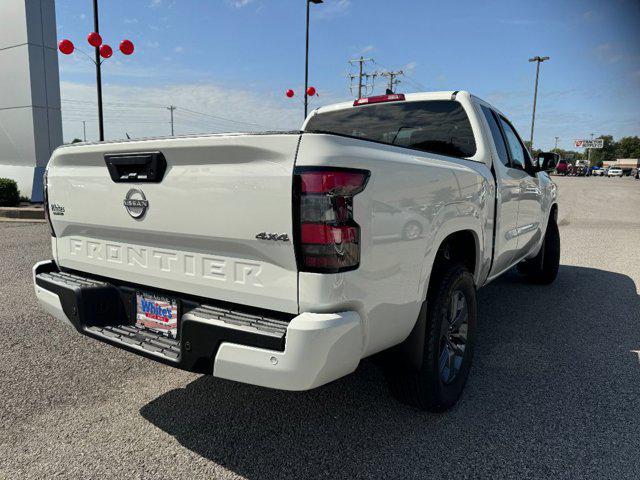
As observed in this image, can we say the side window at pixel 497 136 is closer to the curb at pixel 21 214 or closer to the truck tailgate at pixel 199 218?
the truck tailgate at pixel 199 218

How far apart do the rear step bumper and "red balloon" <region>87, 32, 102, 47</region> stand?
472 inches

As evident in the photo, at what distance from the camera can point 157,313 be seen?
8.05 ft

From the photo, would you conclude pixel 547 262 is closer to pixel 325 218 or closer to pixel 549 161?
pixel 549 161

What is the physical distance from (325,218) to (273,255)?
0.28m

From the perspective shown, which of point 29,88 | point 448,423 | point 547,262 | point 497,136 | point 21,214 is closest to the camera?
point 448,423

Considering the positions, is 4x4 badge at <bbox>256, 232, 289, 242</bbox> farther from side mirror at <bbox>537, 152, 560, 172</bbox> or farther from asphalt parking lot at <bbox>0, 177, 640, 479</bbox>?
side mirror at <bbox>537, 152, 560, 172</bbox>

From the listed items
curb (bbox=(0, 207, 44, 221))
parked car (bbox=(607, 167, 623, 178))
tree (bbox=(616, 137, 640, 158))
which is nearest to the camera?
curb (bbox=(0, 207, 44, 221))

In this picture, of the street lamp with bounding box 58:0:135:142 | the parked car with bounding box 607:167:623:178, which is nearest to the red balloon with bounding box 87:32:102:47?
the street lamp with bounding box 58:0:135:142

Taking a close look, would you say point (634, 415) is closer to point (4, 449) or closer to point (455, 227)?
→ point (455, 227)

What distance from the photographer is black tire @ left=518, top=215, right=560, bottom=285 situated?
19.3ft

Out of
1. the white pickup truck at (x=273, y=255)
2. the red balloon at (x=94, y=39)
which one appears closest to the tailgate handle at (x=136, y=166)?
the white pickup truck at (x=273, y=255)

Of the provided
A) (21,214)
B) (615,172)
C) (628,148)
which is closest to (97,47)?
(21,214)

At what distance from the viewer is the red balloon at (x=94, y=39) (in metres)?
12.2

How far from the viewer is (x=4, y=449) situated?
243 cm
